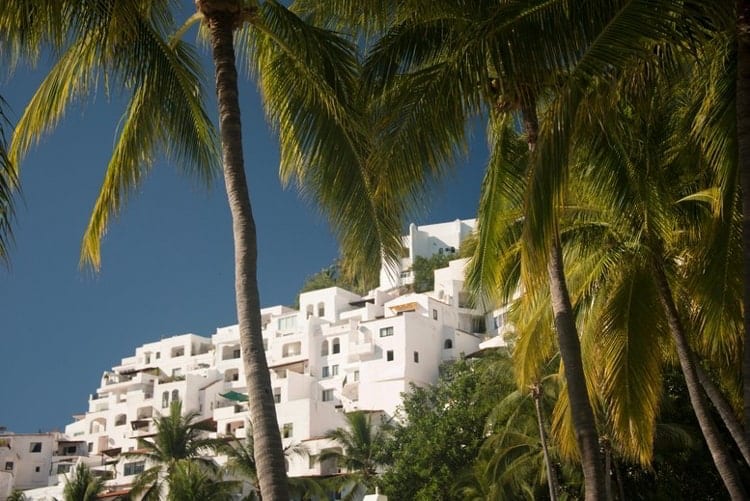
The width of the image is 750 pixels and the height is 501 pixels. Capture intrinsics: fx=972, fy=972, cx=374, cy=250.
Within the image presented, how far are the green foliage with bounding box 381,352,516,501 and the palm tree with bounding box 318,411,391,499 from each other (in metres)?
2.89

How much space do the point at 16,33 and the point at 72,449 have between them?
7577cm

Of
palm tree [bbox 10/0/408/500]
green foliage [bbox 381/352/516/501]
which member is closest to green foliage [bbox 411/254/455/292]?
green foliage [bbox 381/352/516/501]

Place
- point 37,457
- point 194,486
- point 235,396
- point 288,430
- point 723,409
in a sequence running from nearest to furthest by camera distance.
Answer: point 723,409 < point 194,486 < point 288,430 < point 235,396 < point 37,457

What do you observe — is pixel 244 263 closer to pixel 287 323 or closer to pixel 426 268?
pixel 287 323

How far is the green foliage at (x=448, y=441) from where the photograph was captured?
145ft

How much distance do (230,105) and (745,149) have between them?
513 cm

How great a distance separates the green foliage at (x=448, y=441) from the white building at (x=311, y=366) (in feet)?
32.5

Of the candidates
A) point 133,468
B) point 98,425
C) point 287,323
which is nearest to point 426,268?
point 287,323

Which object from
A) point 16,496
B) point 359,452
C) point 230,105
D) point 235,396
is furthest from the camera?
point 235,396

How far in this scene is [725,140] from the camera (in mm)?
10258

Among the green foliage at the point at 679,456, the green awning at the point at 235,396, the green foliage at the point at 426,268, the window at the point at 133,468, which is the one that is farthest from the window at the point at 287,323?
the green foliage at the point at 679,456

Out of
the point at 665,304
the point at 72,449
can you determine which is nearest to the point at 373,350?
the point at 72,449

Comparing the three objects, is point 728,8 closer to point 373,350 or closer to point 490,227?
point 490,227

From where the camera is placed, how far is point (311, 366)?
74938mm
